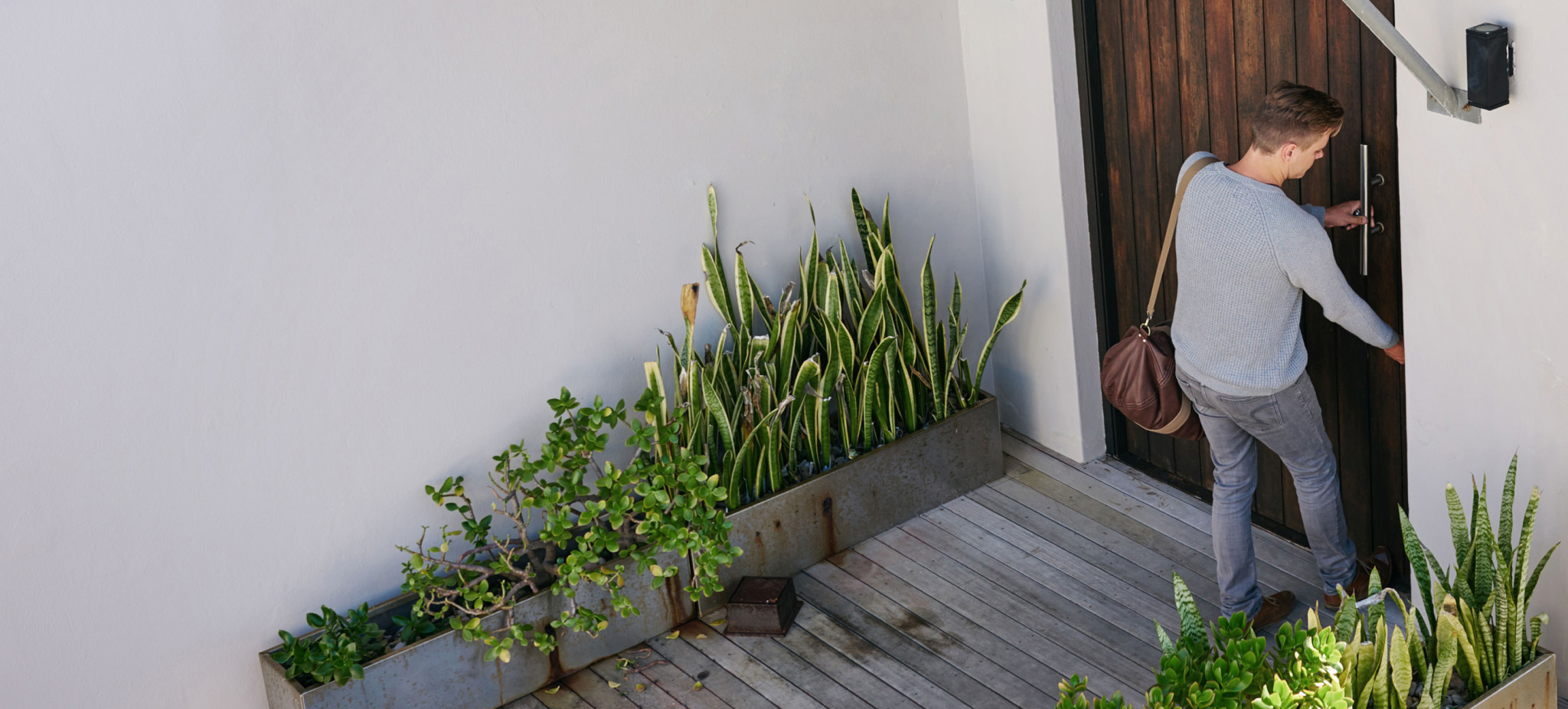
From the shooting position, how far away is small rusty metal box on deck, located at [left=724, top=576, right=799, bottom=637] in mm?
3682

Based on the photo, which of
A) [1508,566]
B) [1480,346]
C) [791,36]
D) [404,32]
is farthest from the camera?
[791,36]

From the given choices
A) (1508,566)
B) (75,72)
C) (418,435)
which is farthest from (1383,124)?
(75,72)

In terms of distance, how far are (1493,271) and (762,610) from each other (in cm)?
199

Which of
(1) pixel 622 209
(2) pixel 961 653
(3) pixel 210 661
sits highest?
(1) pixel 622 209

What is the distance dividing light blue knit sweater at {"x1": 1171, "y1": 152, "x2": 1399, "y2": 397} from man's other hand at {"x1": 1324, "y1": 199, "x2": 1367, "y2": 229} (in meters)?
0.03

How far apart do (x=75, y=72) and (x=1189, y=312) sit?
2.59m

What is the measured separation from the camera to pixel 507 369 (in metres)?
3.71

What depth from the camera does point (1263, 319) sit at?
2.95 m

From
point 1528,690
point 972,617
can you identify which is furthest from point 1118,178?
point 1528,690

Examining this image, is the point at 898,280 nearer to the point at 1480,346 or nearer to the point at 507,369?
the point at 507,369

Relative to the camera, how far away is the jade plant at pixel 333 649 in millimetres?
3268

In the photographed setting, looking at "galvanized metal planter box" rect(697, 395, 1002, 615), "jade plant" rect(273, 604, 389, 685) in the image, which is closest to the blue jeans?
"galvanized metal planter box" rect(697, 395, 1002, 615)

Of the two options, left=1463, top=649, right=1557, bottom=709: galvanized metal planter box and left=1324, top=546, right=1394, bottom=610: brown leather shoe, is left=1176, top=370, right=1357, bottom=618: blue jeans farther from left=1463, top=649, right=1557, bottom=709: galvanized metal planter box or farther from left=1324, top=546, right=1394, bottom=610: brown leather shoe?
left=1463, top=649, right=1557, bottom=709: galvanized metal planter box

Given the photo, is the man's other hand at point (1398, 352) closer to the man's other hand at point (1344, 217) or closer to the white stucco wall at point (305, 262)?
the man's other hand at point (1344, 217)
